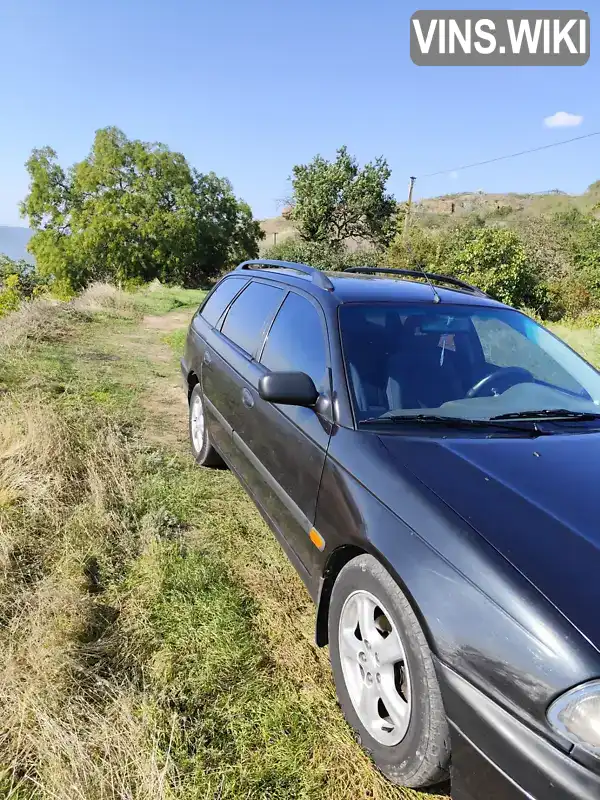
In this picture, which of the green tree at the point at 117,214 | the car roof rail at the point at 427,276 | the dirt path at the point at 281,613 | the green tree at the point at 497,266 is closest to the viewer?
the dirt path at the point at 281,613

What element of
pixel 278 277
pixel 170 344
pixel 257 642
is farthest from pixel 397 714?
pixel 170 344

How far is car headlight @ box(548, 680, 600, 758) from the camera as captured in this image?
1.21 meters

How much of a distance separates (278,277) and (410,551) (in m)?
2.27

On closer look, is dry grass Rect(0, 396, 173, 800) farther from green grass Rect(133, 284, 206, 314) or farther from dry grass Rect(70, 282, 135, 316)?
green grass Rect(133, 284, 206, 314)

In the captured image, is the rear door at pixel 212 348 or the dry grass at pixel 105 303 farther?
the dry grass at pixel 105 303

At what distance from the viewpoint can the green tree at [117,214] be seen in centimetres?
3600

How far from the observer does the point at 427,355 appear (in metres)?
2.60

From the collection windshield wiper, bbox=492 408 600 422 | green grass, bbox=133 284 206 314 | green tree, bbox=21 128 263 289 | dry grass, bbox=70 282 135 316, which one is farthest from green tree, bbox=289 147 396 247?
windshield wiper, bbox=492 408 600 422

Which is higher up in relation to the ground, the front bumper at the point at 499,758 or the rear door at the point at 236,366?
the rear door at the point at 236,366

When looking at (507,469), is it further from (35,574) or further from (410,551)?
(35,574)

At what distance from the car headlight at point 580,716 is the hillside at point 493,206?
59.8 m

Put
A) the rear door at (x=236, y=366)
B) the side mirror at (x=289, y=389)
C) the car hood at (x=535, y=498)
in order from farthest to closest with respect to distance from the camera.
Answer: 1. the rear door at (x=236, y=366)
2. the side mirror at (x=289, y=389)
3. the car hood at (x=535, y=498)

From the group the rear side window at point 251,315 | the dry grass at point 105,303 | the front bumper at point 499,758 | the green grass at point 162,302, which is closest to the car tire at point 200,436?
the rear side window at point 251,315

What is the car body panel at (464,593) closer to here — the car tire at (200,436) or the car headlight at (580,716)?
the car headlight at (580,716)
